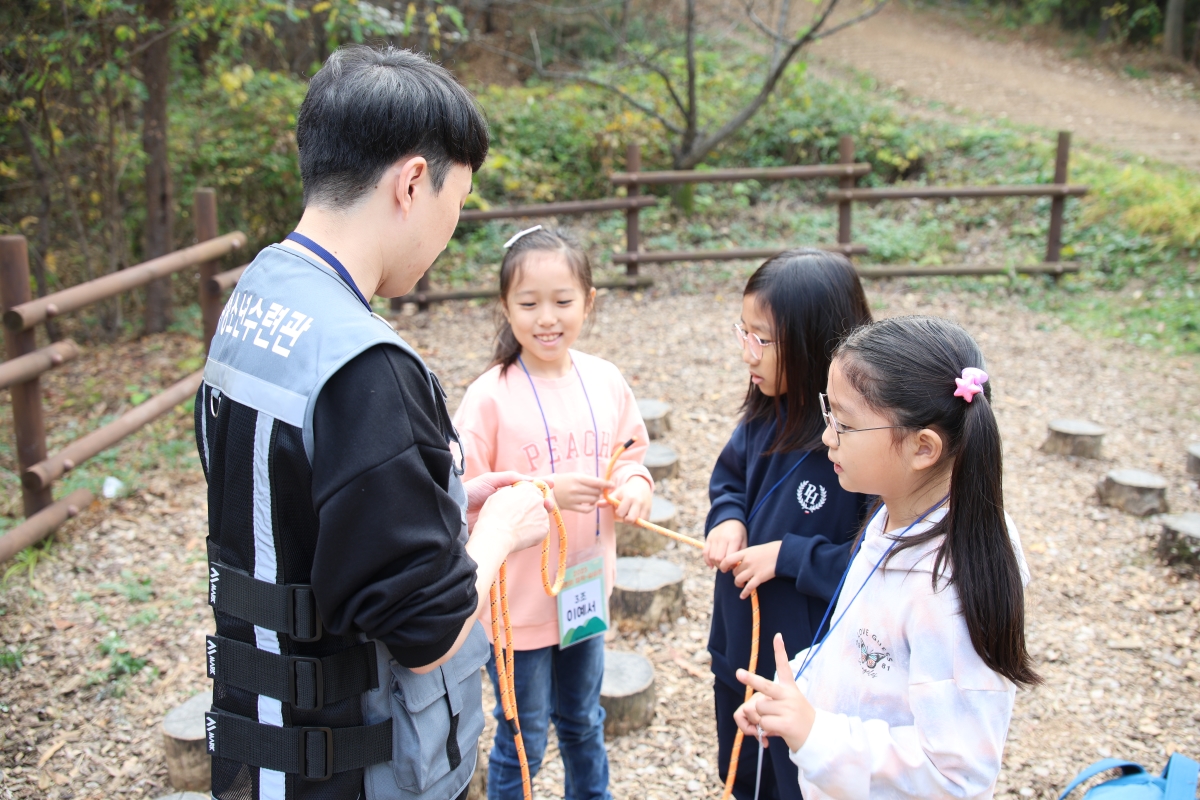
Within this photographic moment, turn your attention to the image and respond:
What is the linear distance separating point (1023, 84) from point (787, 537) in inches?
591

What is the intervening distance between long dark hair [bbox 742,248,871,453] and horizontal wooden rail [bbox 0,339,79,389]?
3318 millimetres

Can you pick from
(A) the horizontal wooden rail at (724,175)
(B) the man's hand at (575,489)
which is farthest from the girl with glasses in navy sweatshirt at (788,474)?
(A) the horizontal wooden rail at (724,175)

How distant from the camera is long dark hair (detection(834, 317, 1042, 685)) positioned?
1.40 meters

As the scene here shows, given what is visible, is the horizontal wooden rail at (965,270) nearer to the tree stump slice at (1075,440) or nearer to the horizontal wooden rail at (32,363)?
the tree stump slice at (1075,440)

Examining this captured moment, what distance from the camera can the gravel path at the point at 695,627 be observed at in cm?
279

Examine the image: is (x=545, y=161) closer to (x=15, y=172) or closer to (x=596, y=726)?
(x=15, y=172)

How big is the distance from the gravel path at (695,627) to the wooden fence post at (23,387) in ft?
0.89

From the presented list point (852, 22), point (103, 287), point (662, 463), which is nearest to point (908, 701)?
point (662, 463)

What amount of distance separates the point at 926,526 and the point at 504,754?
4.18 feet

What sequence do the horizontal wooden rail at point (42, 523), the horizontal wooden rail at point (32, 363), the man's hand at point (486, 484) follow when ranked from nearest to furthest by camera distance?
the man's hand at point (486, 484), the horizontal wooden rail at point (42, 523), the horizontal wooden rail at point (32, 363)

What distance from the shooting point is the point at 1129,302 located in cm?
751

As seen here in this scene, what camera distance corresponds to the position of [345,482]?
3.70 feet

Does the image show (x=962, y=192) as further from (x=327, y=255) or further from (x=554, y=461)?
(x=327, y=255)

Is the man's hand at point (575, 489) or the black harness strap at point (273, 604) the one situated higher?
the black harness strap at point (273, 604)
